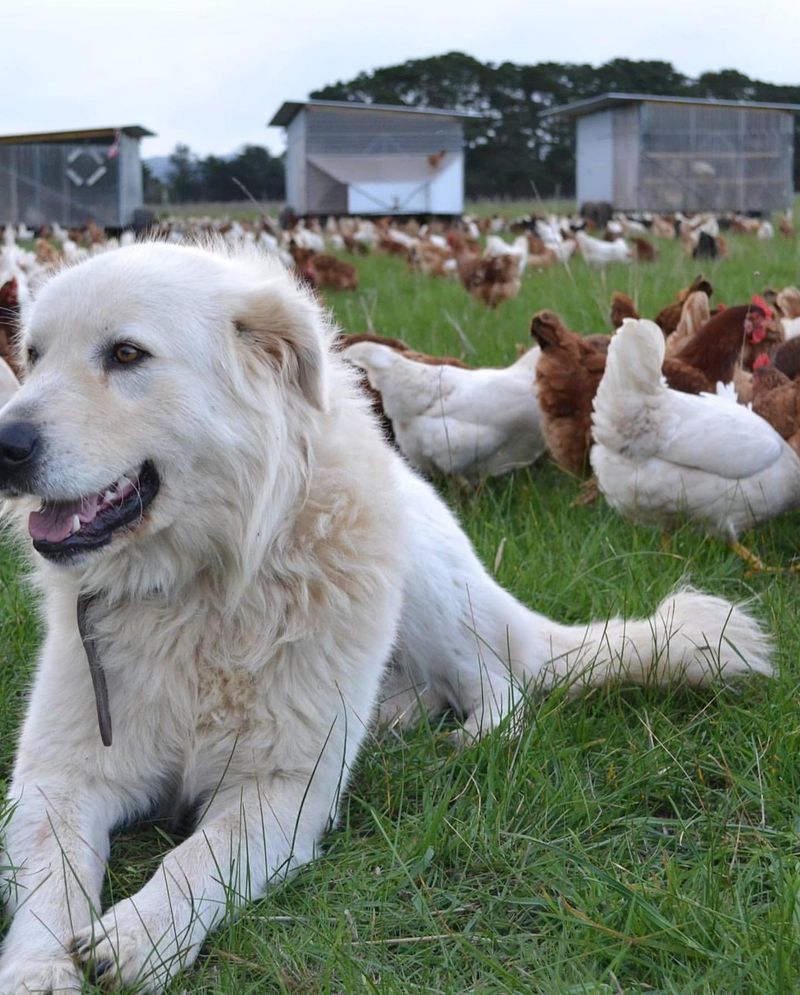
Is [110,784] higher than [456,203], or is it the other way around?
[456,203]

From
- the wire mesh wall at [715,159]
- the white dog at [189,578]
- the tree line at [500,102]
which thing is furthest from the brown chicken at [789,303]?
the tree line at [500,102]

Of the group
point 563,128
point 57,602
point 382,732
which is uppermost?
point 563,128

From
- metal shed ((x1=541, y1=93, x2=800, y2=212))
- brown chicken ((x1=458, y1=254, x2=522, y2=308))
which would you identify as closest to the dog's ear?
brown chicken ((x1=458, y1=254, x2=522, y2=308))

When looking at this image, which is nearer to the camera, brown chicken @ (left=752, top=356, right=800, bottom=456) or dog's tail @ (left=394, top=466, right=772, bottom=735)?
dog's tail @ (left=394, top=466, right=772, bottom=735)

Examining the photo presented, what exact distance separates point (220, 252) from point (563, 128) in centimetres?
6124

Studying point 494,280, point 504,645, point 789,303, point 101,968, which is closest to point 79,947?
point 101,968

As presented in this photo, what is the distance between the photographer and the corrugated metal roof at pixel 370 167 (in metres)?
33.7

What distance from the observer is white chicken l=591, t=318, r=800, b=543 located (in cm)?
422

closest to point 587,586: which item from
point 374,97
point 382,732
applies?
point 382,732

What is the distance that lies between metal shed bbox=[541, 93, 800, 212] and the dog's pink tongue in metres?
33.5

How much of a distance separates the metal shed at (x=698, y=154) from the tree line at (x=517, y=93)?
2213 centimetres

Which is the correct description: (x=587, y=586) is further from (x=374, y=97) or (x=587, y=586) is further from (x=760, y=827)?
(x=374, y=97)

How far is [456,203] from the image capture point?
3438 cm

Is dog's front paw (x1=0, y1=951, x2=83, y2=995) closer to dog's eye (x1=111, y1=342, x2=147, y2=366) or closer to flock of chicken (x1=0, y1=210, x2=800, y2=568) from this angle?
dog's eye (x1=111, y1=342, x2=147, y2=366)
